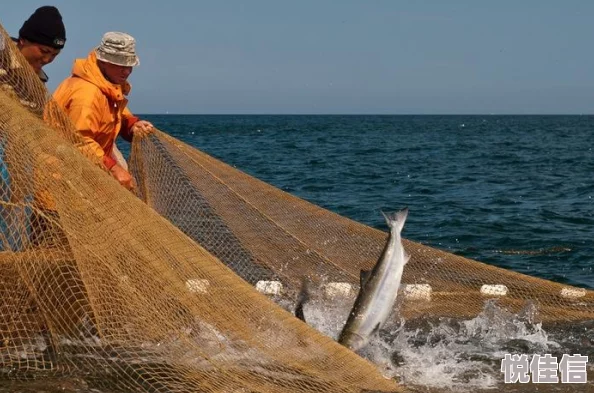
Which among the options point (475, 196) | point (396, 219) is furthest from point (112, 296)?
point (475, 196)

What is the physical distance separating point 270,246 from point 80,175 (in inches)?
111

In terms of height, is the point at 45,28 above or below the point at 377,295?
above

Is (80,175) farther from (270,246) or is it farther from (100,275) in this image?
(270,246)

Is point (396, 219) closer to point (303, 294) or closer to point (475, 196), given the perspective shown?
point (303, 294)

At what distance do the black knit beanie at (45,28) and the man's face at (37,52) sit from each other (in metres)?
0.04

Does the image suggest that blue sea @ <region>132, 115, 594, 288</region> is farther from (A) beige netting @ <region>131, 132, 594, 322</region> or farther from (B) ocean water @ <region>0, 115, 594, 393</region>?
(A) beige netting @ <region>131, 132, 594, 322</region>

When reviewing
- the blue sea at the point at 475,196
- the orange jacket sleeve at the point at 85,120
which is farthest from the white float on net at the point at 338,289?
the blue sea at the point at 475,196

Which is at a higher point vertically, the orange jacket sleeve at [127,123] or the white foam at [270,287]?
the orange jacket sleeve at [127,123]

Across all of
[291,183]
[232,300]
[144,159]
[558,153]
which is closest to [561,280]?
[144,159]

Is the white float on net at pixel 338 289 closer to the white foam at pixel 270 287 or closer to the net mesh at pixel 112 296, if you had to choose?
the white foam at pixel 270 287

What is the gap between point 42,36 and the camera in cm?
652

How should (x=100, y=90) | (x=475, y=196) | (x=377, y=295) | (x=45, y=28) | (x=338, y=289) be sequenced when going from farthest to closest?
(x=475, y=196), (x=338, y=289), (x=377, y=295), (x=100, y=90), (x=45, y=28)

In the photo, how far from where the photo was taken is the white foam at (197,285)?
18.0 feet

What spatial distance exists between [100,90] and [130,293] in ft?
6.27
